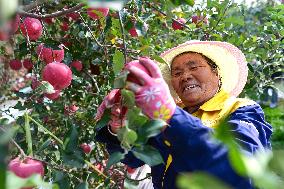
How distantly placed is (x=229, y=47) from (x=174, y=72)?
326 millimetres

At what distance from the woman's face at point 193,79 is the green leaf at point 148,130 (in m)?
0.66

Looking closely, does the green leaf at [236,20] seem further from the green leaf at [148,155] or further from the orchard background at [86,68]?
the green leaf at [148,155]

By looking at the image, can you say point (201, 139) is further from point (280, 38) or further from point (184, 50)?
point (280, 38)

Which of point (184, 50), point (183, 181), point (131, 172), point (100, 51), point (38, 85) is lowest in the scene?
point (131, 172)

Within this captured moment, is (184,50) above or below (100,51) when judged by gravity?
above

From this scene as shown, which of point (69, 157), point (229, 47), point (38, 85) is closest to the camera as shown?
point (69, 157)

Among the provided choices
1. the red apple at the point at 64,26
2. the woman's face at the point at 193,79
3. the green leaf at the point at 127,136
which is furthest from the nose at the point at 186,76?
the red apple at the point at 64,26

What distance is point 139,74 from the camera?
96cm

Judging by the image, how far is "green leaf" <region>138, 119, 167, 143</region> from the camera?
0.84m

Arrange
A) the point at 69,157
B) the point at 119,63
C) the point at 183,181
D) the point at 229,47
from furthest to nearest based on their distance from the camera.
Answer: the point at 229,47, the point at 119,63, the point at 69,157, the point at 183,181

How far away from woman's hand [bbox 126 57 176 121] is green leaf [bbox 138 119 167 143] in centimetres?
12

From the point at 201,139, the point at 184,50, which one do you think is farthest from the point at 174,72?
the point at 201,139

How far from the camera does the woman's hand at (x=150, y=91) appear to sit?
0.97 metres

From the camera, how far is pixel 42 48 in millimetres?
1668
